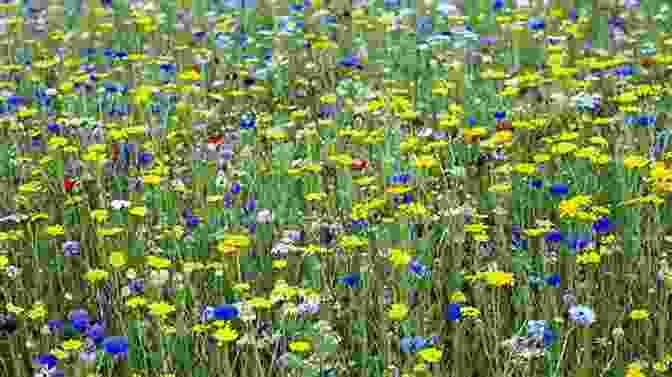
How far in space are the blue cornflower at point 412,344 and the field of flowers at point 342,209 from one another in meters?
0.01

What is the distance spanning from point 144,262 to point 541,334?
1528mm

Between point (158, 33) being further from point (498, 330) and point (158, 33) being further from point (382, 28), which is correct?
point (498, 330)

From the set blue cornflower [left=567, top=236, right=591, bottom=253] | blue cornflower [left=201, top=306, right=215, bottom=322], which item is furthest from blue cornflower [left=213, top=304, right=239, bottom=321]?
blue cornflower [left=567, top=236, right=591, bottom=253]

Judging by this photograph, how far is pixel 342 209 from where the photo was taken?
3.93m

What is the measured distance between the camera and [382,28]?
21.6ft

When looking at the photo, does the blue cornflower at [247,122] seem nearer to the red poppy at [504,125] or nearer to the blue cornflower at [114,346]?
the red poppy at [504,125]

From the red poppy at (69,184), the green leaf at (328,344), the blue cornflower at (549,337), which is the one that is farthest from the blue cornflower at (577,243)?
the red poppy at (69,184)

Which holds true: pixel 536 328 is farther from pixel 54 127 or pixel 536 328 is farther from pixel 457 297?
pixel 54 127

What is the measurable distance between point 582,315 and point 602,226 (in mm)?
741

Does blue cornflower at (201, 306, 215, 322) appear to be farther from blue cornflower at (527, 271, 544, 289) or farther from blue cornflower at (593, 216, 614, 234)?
blue cornflower at (593, 216, 614, 234)

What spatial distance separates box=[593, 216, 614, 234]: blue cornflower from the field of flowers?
0.07 ft

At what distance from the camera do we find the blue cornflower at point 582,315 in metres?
2.90

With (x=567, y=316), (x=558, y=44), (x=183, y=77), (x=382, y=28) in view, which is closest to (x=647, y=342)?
(x=567, y=316)

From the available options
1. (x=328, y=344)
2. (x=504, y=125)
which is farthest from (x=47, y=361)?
(x=504, y=125)
